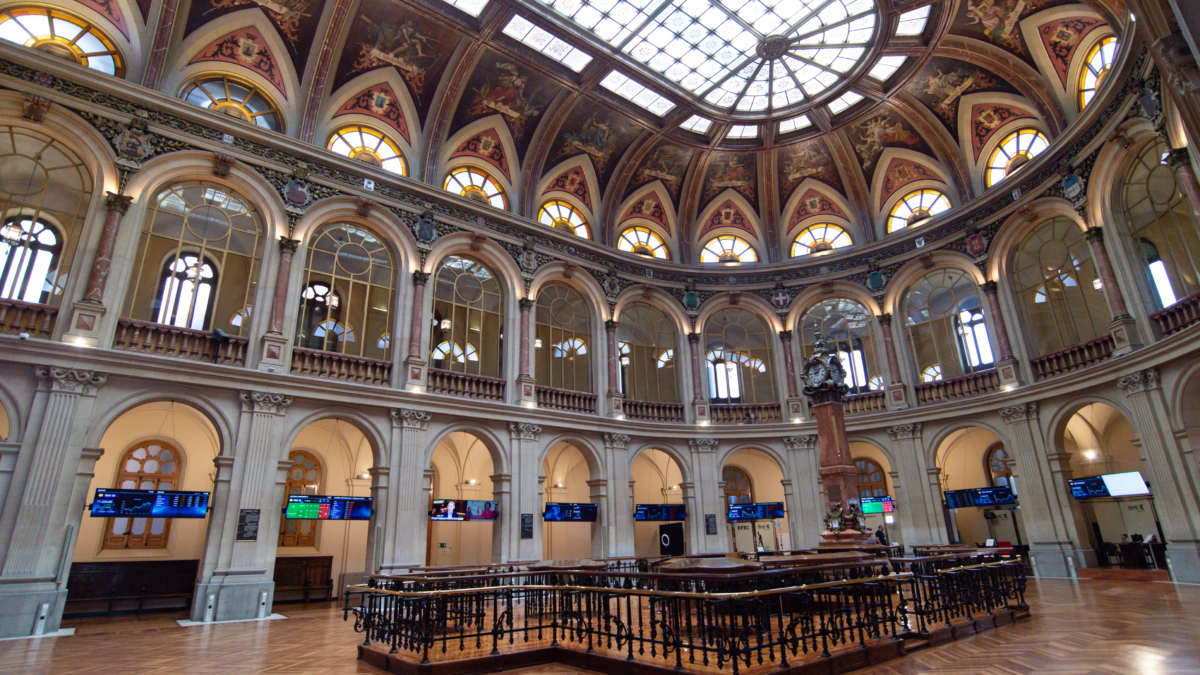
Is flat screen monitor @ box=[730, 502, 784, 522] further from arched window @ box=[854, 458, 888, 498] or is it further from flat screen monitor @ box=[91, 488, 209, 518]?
flat screen monitor @ box=[91, 488, 209, 518]

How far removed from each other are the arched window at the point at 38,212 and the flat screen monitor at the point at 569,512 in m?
12.4

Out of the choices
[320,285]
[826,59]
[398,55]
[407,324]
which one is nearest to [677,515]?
[407,324]

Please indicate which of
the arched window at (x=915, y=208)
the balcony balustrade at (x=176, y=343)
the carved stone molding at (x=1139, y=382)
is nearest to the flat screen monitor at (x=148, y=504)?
the balcony balustrade at (x=176, y=343)

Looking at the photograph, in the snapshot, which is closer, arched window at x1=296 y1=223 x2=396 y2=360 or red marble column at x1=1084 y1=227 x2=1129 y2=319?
red marble column at x1=1084 y1=227 x2=1129 y2=319

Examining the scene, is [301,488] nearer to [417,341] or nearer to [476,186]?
[417,341]

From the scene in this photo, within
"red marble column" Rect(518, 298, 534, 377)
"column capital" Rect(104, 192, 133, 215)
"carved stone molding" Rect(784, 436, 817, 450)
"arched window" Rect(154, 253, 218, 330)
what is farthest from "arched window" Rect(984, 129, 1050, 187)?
"column capital" Rect(104, 192, 133, 215)

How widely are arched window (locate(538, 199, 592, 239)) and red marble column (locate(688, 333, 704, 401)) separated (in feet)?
17.4

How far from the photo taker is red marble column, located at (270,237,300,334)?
1445cm

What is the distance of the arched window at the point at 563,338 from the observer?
64.3ft

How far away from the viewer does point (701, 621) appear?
689 centimetres

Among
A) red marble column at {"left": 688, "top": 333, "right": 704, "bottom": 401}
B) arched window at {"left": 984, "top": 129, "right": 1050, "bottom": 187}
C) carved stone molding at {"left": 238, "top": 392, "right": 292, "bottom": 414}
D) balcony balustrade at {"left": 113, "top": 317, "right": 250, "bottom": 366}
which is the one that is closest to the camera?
balcony balustrade at {"left": 113, "top": 317, "right": 250, "bottom": 366}

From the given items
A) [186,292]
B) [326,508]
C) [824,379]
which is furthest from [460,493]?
[824,379]

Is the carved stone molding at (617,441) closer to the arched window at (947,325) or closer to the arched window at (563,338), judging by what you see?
the arched window at (563,338)

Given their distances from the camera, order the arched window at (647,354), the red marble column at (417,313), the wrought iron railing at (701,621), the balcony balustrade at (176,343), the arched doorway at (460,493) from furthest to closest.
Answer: the arched window at (647,354) → the arched doorway at (460,493) → the red marble column at (417,313) → the balcony balustrade at (176,343) → the wrought iron railing at (701,621)
